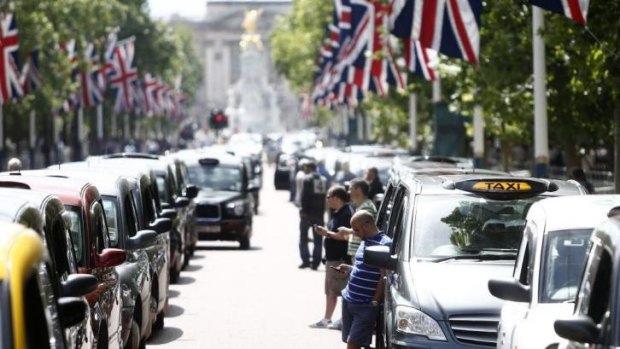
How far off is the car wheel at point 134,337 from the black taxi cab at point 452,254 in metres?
2.37

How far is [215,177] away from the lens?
119ft

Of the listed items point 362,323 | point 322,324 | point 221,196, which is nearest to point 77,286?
point 362,323

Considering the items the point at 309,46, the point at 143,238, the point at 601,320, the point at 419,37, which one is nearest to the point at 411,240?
the point at 143,238

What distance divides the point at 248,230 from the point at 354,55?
425 inches

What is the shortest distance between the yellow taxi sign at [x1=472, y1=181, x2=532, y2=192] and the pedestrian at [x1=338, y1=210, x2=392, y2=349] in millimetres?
969

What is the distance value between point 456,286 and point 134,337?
3819 millimetres

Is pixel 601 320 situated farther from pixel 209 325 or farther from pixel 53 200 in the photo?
pixel 209 325

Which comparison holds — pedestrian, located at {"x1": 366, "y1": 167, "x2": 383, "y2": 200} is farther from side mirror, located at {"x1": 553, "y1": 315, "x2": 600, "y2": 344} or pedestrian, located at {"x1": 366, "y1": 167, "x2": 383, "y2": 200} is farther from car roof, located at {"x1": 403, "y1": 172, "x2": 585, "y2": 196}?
side mirror, located at {"x1": 553, "y1": 315, "x2": 600, "y2": 344}

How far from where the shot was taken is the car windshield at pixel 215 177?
36.0 m

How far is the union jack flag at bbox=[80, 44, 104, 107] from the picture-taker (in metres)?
70.9

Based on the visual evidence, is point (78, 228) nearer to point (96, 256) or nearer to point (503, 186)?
point (96, 256)

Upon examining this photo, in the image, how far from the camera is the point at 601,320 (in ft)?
26.0

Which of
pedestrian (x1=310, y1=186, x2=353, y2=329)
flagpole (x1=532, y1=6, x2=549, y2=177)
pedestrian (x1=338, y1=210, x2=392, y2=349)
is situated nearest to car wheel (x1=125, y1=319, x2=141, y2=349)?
pedestrian (x1=338, y1=210, x2=392, y2=349)

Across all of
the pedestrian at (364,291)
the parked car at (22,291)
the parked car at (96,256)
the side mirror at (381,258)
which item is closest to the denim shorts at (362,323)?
the pedestrian at (364,291)
